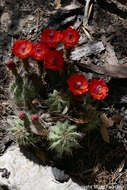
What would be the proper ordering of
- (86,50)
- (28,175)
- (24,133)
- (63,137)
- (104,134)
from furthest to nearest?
1. (86,50)
2. (104,134)
3. (28,175)
4. (24,133)
5. (63,137)

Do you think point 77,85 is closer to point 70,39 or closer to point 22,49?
point 70,39

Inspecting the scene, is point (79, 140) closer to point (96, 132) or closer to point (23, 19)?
point (96, 132)

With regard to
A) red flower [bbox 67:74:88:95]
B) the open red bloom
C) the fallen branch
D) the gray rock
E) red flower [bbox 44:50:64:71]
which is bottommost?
the gray rock

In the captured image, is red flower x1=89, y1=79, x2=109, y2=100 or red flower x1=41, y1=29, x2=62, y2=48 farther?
red flower x1=41, y1=29, x2=62, y2=48

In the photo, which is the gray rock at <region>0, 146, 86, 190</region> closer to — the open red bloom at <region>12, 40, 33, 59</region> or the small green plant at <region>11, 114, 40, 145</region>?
the small green plant at <region>11, 114, 40, 145</region>

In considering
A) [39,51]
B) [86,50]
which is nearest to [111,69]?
[86,50]

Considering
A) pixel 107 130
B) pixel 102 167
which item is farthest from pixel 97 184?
pixel 107 130

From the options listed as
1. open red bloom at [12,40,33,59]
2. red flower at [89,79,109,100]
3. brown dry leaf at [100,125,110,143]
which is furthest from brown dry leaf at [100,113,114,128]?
open red bloom at [12,40,33,59]
